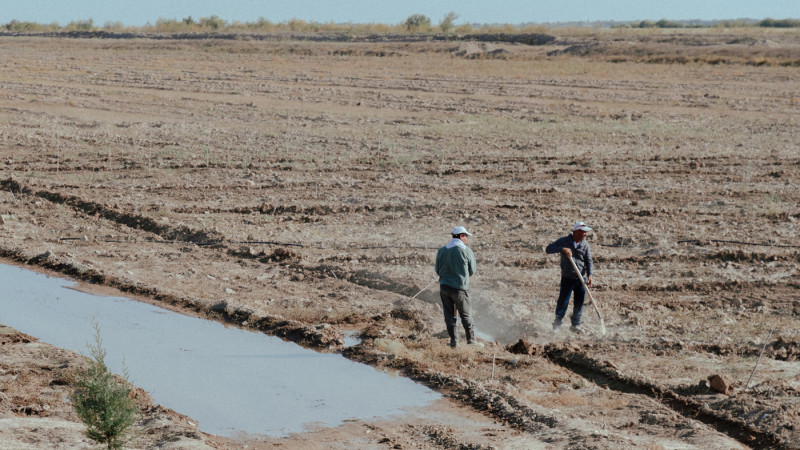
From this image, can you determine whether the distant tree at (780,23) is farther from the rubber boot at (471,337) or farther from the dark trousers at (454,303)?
the dark trousers at (454,303)

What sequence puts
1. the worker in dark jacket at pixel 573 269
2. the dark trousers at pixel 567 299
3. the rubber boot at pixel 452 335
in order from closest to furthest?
1. the rubber boot at pixel 452 335
2. the worker in dark jacket at pixel 573 269
3. the dark trousers at pixel 567 299

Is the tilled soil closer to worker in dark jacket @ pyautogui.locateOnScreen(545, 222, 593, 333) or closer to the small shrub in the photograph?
worker in dark jacket @ pyautogui.locateOnScreen(545, 222, 593, 333)

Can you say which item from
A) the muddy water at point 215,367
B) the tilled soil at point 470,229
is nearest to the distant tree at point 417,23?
the tilled soil at point 470,229

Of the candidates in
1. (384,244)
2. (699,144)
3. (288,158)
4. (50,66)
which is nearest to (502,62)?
(50,66)

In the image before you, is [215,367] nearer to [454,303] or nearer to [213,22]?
[454,303]

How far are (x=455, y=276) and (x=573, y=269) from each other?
1.65m

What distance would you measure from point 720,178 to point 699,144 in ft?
16.7

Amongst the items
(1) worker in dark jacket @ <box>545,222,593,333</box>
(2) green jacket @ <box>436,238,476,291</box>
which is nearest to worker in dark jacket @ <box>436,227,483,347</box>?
(2) green jacket @ <box>436,238,476,291</box>

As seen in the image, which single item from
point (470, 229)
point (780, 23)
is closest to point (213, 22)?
point (780, 23)

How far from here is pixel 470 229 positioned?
16797 millimetres

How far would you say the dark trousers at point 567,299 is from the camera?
11.8m

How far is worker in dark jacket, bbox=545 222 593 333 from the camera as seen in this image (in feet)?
38.1

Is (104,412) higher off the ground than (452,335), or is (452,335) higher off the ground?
(104,412)

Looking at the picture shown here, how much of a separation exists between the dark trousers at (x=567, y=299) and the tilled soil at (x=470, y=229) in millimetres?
265
